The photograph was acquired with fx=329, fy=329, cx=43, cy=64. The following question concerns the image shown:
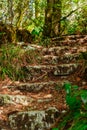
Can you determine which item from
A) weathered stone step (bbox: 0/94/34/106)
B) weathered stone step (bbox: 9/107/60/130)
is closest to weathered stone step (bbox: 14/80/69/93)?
weathered stone step (bbox: 0/94/34/106)

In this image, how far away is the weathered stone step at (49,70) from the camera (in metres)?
5.80

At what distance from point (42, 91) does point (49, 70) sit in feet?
2.78

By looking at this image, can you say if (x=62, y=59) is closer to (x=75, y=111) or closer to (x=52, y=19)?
(x=75, y=111)

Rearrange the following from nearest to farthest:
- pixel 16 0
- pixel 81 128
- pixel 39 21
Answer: pixel 81 128, pixel 16 0, pixel 39 21

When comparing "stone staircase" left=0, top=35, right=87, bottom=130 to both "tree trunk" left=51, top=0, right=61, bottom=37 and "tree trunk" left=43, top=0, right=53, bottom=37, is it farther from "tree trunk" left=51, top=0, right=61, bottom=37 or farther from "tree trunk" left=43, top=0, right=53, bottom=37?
"tree trunk" left=51, top=0, right=61, bottom=37

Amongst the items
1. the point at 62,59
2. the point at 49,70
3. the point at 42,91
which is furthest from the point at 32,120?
the point at 62,59

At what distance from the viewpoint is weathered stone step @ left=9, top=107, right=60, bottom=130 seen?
4.06 metres

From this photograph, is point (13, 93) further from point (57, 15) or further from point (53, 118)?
point (57, 15)

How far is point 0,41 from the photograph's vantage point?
7059mm

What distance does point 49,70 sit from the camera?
5.94m

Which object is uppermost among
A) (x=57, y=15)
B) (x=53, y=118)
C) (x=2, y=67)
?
(x=57, y=15)

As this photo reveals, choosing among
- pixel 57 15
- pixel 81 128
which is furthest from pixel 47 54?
pixel 81 128

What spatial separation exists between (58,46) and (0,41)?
1502mm

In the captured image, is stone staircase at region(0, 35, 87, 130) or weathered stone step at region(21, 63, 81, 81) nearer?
stone staircase at region(0, 35, 87, 130)
